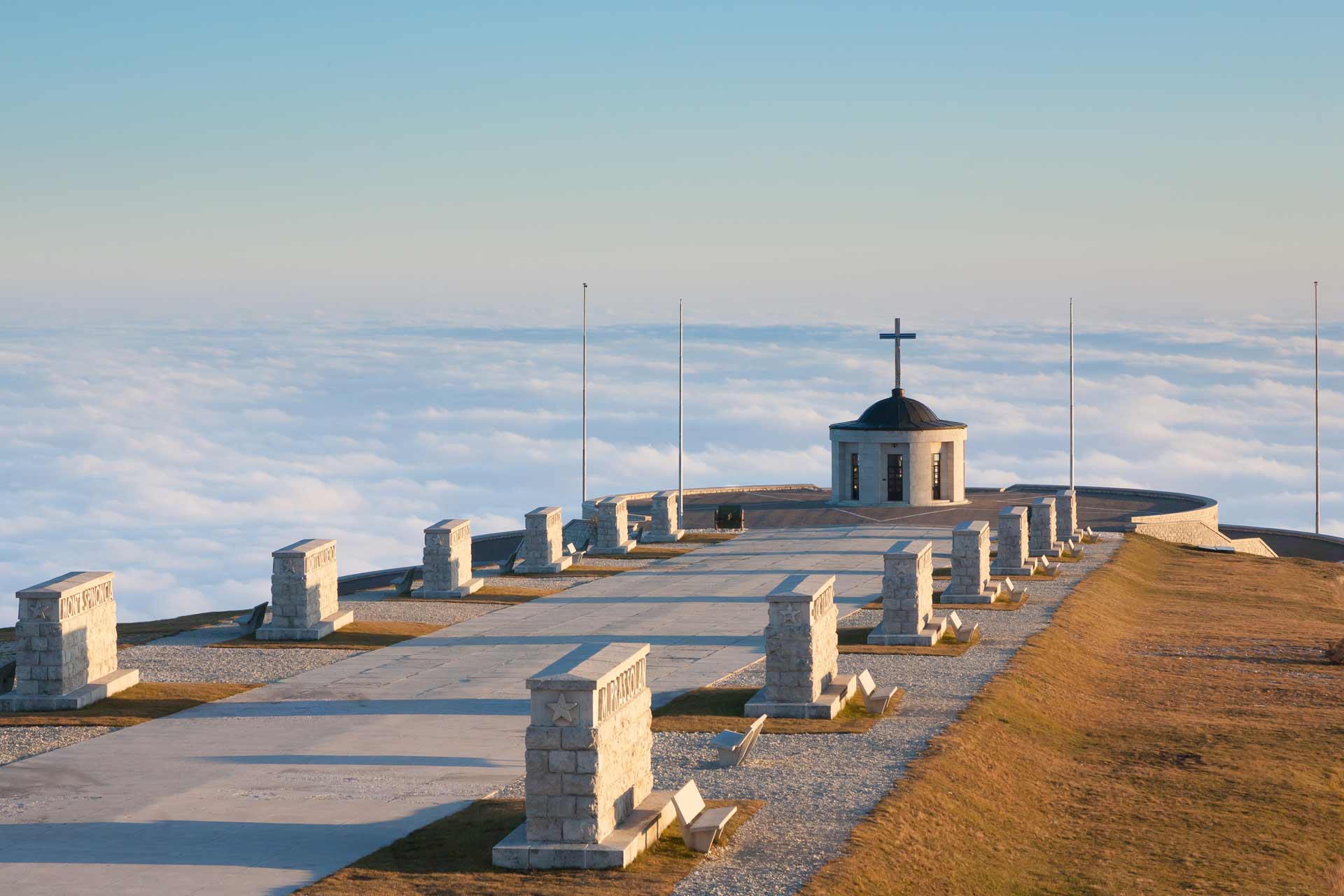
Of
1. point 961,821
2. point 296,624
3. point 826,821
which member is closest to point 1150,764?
point 961,821

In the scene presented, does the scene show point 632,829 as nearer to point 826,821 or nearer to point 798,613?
point 826,821

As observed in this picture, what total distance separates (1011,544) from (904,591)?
12.7 m

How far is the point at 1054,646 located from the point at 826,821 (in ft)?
43.1

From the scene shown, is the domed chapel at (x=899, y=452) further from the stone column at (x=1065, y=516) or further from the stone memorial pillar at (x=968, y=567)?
the stone memorial pillar at (x=968, y=567)

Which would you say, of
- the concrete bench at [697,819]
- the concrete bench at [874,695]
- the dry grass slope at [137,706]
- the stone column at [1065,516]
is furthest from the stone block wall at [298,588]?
the stone column at [1065,516]

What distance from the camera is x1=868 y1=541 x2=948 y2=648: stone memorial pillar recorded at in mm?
26391

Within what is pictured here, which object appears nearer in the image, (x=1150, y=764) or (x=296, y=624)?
(x=1150, y=764)

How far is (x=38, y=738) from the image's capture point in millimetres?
19578

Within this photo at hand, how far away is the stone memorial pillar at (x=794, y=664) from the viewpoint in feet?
66.2

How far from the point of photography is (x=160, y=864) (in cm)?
1380

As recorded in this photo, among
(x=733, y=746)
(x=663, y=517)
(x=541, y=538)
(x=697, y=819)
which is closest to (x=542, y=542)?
(x=541, y=538)

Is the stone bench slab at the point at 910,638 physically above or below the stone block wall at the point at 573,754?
below

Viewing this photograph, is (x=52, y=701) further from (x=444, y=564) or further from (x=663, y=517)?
(x=663, y=517)

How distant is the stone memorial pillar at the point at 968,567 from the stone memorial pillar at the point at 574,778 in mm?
19303
